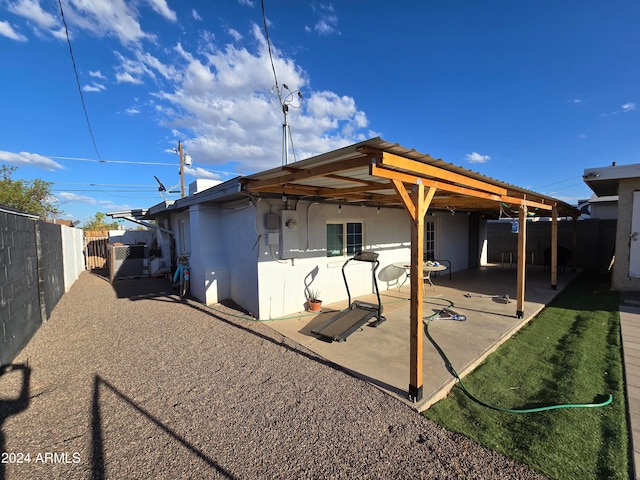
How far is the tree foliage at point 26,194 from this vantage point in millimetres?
17156

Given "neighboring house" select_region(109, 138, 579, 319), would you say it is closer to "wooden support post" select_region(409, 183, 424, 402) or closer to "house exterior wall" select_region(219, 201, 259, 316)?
"house exterior wall" select_region(219, 201, 259, 316)

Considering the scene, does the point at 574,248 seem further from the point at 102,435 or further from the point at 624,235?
the point at 102,435

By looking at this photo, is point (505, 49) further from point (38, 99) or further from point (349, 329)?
point (38, 99)

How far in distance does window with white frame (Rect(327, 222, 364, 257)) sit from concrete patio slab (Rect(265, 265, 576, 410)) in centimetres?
123

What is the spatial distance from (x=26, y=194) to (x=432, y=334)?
25.8 m

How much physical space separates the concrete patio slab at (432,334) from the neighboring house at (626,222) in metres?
1.31

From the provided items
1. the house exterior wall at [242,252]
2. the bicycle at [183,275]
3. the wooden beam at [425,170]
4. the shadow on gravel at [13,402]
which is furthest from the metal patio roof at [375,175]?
the bicycle at [183,275]

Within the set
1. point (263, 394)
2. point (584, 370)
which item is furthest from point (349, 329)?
point (584, 370)

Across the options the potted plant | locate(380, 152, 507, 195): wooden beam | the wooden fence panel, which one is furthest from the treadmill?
the wooden fence panel

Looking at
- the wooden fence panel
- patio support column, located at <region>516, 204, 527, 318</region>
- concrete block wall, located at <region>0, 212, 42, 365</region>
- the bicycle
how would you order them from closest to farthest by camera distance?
concrete block wall, located at <region>0, 212, 42, 365</region> < patio support column, located at <region>516, 204, 527, 318</region> < the bicycle < the wooden fence panel

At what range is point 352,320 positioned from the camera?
5.04 meters

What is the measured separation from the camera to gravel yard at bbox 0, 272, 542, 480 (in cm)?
210

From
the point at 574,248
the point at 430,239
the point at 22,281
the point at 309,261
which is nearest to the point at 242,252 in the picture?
the point at 309,261

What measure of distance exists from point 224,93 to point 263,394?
968cm
